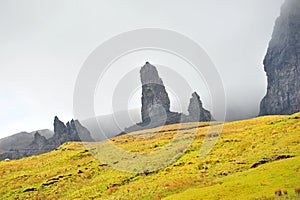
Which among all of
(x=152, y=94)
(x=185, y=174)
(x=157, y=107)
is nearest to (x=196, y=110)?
(x=157, y=107)

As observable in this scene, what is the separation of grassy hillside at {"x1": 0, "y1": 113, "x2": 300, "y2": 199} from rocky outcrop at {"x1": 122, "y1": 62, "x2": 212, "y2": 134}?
77.6 meters

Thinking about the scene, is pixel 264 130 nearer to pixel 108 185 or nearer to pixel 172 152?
pixel 172 152

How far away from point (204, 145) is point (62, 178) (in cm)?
2837

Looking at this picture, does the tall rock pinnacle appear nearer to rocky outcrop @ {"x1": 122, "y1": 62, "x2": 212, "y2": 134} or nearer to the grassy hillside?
rocky outcrop @ {"x1": 122, "y1": 62, "x2": 212, "y2": 134}

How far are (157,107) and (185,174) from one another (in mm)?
131129

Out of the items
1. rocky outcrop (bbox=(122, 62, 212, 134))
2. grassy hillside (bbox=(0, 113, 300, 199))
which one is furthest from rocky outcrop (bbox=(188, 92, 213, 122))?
grassy hillside (bbox=(0, 113, 300, 199))

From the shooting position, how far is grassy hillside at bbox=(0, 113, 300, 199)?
118ft

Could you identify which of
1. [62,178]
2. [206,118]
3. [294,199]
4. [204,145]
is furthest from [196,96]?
[294,199]

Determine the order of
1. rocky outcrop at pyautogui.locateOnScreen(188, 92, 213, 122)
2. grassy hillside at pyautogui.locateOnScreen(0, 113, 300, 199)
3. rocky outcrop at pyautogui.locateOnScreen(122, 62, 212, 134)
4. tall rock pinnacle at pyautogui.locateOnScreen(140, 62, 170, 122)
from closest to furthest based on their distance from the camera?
grassy hillside at pyautogui.locateOnScreen(0, 113, 300, 199) → rocky outcrop at pyautogui.locateOnScreen(188, 92, 213, 122) → rocky outcrop at pyautogui.locateOnScreen(122, 62, 212, 134) → tall rock pinnacle at pyautogui.locateOnScreen(140, 62, 170, 122)

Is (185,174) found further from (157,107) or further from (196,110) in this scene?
(157,107)

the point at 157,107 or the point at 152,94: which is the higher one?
the point at 152,94

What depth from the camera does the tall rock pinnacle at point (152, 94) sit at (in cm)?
17875

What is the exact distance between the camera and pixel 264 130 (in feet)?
222

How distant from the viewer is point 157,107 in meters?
178
